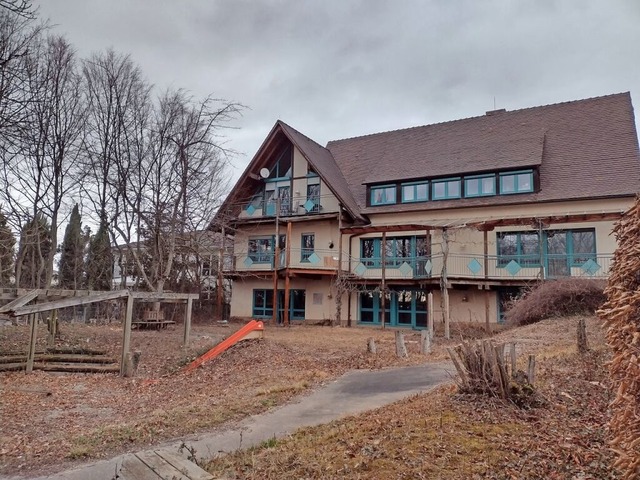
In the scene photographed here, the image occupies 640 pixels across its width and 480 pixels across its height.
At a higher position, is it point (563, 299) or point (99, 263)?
point (99, 263)

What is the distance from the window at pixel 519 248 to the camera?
23.4 metres

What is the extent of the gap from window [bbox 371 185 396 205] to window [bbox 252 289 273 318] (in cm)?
902

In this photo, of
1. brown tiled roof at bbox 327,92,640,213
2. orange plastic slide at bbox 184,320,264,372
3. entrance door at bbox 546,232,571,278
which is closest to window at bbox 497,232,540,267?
entrance door at bbox 546,232,571,278

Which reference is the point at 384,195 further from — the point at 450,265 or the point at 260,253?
the point at 260,253

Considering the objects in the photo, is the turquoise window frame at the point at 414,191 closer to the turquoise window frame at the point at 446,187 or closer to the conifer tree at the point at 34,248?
the turquoise window frame at the point at 446,187

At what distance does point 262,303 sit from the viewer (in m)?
30.8

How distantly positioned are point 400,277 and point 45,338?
16530 mm

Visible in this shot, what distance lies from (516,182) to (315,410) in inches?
816

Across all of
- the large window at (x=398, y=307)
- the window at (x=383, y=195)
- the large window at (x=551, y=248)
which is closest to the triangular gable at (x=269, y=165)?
the window at (x=383, y=195)

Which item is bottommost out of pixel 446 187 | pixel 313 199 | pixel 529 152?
pixel 313 199

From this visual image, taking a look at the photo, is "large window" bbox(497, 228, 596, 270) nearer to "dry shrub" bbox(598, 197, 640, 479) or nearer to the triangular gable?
the triangular gable

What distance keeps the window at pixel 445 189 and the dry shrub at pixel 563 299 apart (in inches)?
344

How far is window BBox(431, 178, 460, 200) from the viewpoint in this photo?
2639cm

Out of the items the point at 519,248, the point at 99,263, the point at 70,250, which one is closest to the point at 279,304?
the point at 519,248
